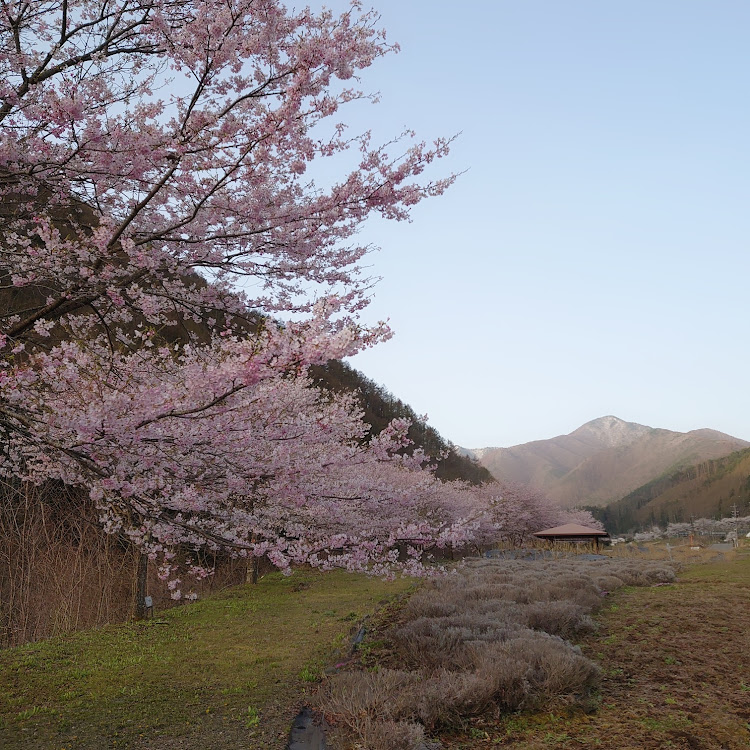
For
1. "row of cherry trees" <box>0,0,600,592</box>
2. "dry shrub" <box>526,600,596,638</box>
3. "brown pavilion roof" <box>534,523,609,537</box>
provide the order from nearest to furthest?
"row of cherry trees" <box>0,0,600,592</box>, "dry shrub" <box>526,600,596,638</box>, "brown pavilion roof" <box>534,523,609,537</box>

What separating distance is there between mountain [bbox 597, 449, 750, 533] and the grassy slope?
327 ft

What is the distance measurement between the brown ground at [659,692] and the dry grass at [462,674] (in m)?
0.21

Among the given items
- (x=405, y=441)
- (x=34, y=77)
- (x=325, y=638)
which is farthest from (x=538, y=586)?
(x=34, y=77)

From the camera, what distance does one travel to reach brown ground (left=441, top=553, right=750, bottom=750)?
468cm

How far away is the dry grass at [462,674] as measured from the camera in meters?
5.21

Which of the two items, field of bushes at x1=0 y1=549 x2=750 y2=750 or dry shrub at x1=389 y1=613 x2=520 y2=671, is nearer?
field of bushes at x1=0 y1=549 x2=750 y2=750

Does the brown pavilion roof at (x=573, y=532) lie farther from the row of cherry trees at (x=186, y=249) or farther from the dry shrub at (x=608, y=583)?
the row of cherry trees at (x=186, y=249)

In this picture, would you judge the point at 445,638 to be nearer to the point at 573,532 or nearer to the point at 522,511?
the point at 573,532

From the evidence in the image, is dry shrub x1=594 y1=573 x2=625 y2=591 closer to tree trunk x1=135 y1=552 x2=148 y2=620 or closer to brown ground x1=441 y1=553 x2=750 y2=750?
brown ground x1=441 y1=553 x2=750 y2=750

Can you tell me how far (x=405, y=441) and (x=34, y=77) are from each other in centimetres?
623

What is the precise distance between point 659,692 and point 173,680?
6119mm

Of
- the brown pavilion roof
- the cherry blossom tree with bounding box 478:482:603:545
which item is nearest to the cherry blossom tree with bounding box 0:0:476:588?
the brown pavilion roof

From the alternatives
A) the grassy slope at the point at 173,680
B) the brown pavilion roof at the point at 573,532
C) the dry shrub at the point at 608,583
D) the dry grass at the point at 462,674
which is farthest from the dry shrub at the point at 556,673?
the brown pavilion roof at the point at 573,532

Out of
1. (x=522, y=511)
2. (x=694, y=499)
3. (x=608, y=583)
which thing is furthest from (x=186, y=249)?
(x=694, y=499)
